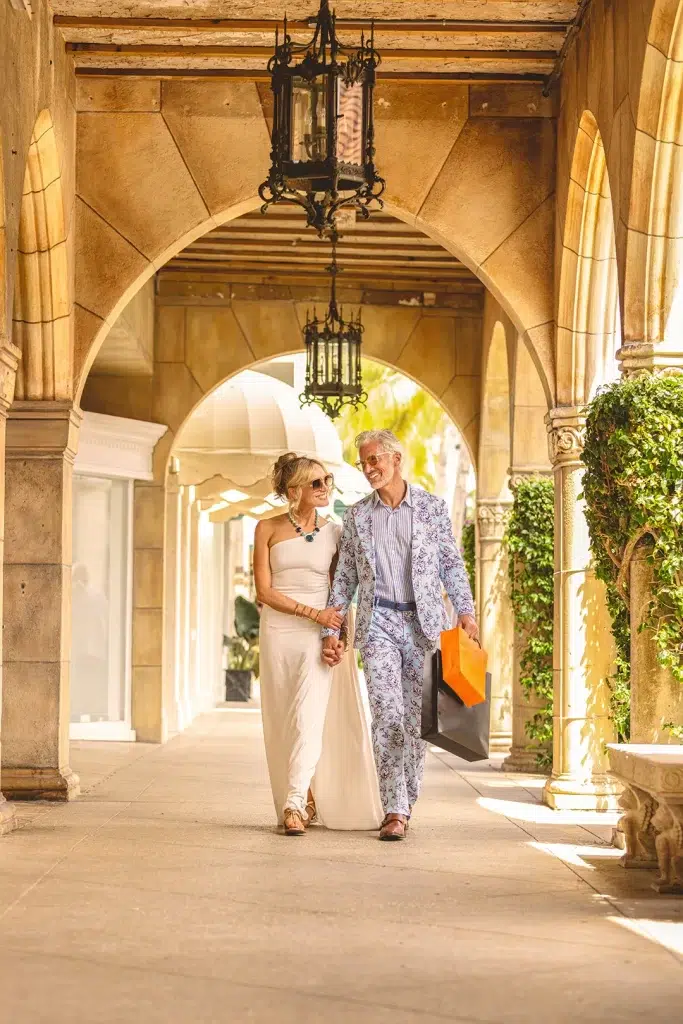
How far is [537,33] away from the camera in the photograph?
8922 mm

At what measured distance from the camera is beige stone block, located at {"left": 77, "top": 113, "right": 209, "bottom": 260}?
973 cm

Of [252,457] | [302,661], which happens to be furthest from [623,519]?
[252,457]

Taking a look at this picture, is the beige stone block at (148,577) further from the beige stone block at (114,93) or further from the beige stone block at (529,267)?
the beige stone block at (529,267)

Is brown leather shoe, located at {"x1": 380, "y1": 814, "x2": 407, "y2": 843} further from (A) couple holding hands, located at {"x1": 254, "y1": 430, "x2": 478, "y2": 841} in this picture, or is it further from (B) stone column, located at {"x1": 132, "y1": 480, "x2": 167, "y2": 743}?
(B) stone column, located at {"x1": 132, "y1": 480, "x2": 167, "y2": 743}

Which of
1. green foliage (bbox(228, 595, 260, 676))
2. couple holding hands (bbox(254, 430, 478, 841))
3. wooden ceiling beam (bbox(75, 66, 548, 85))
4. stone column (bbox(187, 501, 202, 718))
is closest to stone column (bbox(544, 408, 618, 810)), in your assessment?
couple holding hands (bbox(254, 430, 478, 841))

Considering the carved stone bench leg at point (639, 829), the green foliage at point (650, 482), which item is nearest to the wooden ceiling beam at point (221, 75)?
the green foliage at point (650, 482)

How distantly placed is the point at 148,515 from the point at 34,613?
19.2ft

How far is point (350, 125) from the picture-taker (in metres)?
6.82

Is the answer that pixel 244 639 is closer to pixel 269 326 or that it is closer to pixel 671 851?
pixel 269 326

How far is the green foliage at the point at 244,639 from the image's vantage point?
25.6 meters

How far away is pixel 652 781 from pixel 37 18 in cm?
526

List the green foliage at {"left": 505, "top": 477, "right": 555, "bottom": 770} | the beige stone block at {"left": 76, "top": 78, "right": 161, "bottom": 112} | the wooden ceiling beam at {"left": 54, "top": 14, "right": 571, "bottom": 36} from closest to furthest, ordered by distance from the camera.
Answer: the wooden ceiling beam at {"left": 54, "top": 14, "right": 571, "bottom": 36}, the beige stone block at {"left": 76, "top": 78, "right": 161, "bottom": 112}, the green foliage at {"left": 505, "top": 477, "right": 555, "bottom": 770}

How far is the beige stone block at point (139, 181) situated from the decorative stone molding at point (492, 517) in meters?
5.87

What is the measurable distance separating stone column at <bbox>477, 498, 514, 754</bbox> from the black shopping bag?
23.4 ft
